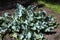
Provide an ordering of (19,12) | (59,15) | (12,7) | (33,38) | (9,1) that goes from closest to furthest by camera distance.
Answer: (33,38), (19,12), (59,15), (12,7), (9,1)

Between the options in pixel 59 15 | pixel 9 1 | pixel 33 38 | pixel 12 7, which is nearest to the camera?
pixel 33 38

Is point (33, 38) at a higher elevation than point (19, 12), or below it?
below

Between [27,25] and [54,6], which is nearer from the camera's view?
[27,25]

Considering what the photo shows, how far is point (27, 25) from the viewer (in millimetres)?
5688

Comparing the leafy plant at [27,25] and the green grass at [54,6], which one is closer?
the leafy plant at [27,25]

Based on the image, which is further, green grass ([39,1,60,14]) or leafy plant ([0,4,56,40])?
green grass ([39,1,60,14])

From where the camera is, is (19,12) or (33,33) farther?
(19,12)

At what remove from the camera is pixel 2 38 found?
5805mm

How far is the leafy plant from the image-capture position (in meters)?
5.59

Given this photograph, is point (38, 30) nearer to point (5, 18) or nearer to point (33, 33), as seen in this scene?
point (33, 33)

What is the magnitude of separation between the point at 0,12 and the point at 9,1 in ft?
4.35

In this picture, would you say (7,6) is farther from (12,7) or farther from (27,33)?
(27,33)

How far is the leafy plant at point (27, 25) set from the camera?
5590mm

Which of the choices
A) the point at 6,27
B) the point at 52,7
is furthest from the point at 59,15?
the point at 6,27
